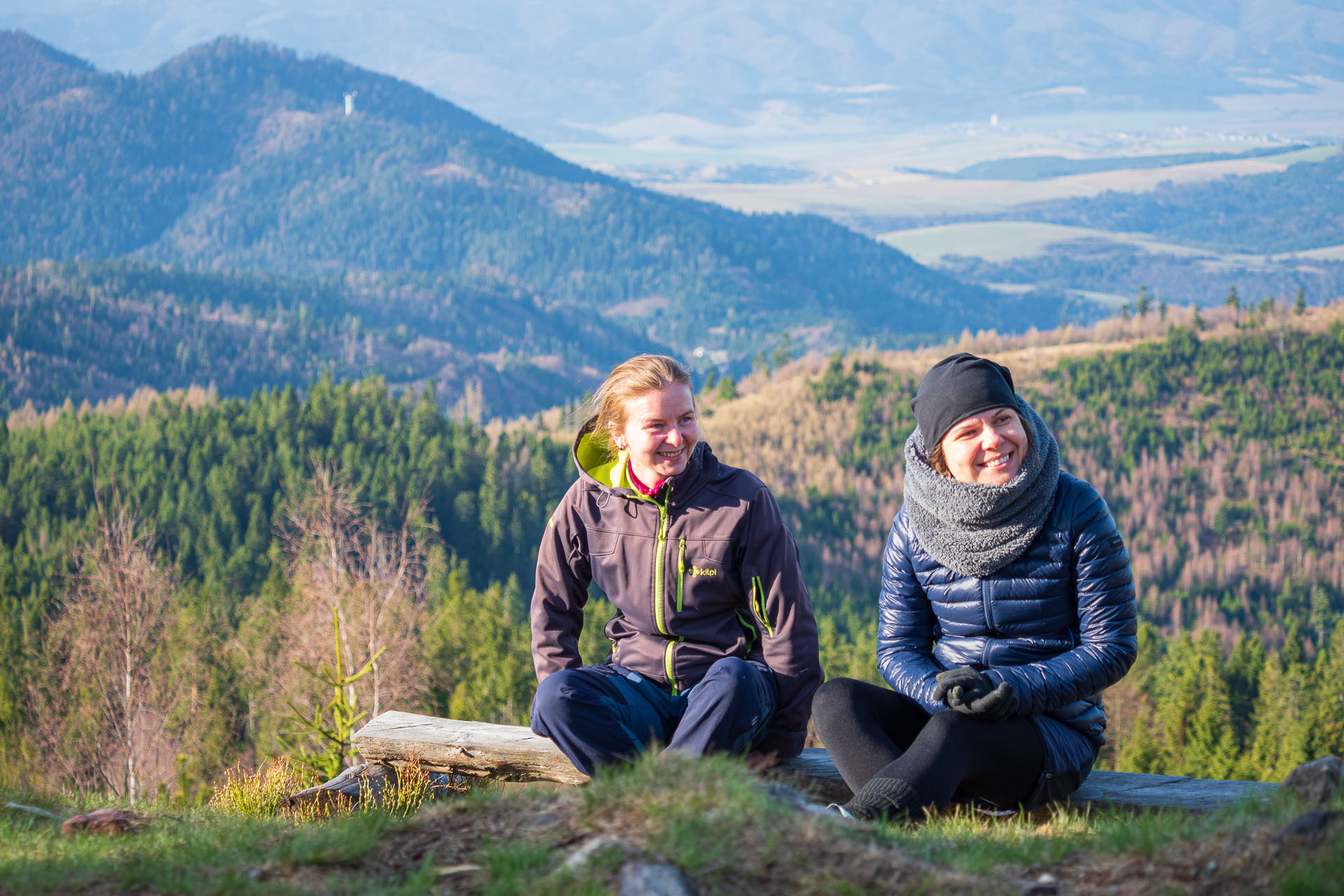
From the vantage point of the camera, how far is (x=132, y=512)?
67812mm

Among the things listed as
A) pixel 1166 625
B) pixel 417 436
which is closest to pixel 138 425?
pixel 417 436

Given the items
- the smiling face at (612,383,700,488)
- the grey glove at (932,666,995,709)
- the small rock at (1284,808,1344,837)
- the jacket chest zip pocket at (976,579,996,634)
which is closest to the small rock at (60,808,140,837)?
the smiling face at (612,383,700,488)

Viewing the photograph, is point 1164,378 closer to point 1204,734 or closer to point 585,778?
point 1204,734

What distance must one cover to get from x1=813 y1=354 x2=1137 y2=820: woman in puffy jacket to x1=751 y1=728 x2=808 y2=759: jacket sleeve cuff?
1.07 ft

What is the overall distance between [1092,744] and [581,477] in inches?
99.5

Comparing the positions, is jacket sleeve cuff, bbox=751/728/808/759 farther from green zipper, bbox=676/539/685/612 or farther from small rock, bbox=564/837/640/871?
small rock, bbox=564/837/640/871

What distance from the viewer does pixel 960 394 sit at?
4.85m

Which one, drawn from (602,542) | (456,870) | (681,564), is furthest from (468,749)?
(456,870)

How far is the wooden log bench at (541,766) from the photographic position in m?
5.08

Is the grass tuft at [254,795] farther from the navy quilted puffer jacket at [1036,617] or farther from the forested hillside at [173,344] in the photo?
the forested hillside at [173,344]

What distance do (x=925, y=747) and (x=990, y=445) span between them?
4.00 ft

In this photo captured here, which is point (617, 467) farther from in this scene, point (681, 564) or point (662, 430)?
point (681, 564)

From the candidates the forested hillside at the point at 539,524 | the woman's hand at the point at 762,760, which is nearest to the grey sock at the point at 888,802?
the woman's hand at the point at 762,760

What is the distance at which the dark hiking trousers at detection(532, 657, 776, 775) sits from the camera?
16.0ft
